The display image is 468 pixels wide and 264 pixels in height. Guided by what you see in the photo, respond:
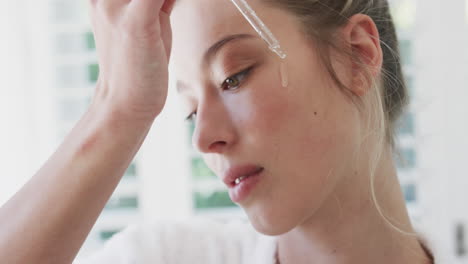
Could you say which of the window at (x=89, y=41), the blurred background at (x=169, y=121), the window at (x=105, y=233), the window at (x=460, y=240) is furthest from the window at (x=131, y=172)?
the window at (x=460, y=240)

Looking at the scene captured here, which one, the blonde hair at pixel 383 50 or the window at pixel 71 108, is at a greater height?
the blonde hair at pixel 383 50

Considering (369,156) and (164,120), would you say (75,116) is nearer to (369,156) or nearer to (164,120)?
(164,120)

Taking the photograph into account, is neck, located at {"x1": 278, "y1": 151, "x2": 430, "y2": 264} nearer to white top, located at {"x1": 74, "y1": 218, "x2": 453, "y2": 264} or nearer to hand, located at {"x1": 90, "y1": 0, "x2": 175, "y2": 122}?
white top, located at {"x1": 74, "y1": 218, "x2": 453, "y2": 264}

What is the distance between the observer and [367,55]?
85 centimetres

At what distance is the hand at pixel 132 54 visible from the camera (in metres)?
0.61

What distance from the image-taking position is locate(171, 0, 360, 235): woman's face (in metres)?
0.76

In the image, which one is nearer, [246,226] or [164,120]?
[246,226]

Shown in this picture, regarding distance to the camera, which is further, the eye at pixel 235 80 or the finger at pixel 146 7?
the eye at pixel 235 80

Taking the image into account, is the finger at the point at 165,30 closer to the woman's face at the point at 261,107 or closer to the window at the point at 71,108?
the woman's face at the point at 261,107

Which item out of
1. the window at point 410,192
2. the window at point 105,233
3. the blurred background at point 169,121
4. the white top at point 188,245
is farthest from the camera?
the window at point 105,233

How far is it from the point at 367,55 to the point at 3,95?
144 cm

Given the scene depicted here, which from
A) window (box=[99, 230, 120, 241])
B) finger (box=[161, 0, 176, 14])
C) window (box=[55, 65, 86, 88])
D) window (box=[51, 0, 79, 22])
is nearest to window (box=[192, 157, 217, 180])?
window (box=[99, 230, 120, 241])

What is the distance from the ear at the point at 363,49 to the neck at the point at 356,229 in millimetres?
153

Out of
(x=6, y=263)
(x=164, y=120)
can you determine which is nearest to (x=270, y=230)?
(x=6, y=263)
